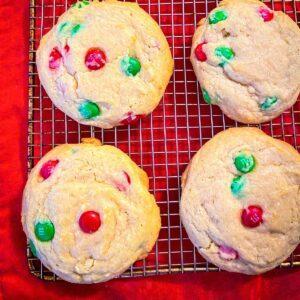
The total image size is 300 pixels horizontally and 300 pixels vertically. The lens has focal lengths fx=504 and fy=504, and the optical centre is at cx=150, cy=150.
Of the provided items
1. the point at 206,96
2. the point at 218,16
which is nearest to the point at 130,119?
the point at 206,96

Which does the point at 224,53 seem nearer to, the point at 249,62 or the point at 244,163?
the point at 249,62

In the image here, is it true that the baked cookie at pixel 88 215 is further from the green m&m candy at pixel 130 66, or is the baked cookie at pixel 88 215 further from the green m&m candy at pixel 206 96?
the green m&m candy at pixel 206 96

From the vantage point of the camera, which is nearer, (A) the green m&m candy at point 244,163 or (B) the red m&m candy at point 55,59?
(A) the green m&m candy at point 244,163

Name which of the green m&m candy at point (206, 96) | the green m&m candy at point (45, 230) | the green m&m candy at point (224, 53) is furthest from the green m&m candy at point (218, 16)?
the green m&m candy at point (45, 230)

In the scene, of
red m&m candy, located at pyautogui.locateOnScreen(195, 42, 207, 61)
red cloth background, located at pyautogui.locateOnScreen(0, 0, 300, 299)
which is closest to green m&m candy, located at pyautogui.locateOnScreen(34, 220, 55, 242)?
red cloth background, located at pyautogui.locateOnScreen(0, 0, 300, 299)

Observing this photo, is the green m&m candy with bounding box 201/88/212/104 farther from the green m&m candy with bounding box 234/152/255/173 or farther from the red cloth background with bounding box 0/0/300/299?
the red cloth background with bounding box 0/0/300/299

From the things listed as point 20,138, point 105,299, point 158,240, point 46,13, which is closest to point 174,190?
point 158,240
